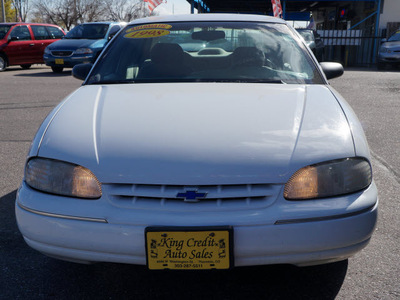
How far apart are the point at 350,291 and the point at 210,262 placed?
33.4 inches

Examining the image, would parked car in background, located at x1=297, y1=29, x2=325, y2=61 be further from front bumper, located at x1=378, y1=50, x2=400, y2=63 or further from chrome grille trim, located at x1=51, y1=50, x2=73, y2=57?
chrome grille trim, located at x1=51, y1=50, x2=73, y2=57

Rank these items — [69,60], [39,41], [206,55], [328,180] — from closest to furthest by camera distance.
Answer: [328,180] → [206,55] → [69,60] → [39,41]

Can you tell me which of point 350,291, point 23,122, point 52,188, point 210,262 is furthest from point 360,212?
point 23,122

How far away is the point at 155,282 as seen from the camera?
8.41ft

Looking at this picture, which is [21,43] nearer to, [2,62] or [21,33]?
[21,33]

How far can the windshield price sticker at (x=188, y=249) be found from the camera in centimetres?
201

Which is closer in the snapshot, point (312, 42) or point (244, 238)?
point (244, 238)

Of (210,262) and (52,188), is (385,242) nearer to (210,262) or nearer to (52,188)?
(210,262)

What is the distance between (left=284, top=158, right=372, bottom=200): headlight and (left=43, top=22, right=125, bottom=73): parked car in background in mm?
12318

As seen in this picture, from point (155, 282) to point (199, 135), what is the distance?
33.7 inches

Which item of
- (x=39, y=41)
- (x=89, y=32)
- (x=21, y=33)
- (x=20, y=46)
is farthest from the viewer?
(x=39, y=41)

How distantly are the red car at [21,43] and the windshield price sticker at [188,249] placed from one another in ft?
49.4

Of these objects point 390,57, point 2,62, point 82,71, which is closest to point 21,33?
point 2,62

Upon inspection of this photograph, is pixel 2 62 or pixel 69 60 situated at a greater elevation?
pixel 69 60
